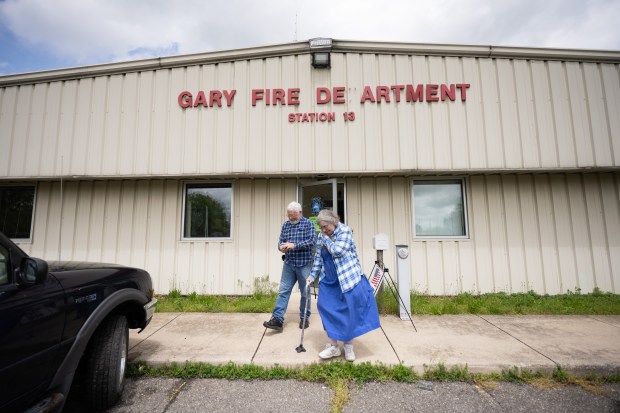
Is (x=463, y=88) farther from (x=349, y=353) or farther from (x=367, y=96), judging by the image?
(x=349, y=353)

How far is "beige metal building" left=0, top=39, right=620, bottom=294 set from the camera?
6047 millimetres

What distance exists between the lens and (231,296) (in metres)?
6.26

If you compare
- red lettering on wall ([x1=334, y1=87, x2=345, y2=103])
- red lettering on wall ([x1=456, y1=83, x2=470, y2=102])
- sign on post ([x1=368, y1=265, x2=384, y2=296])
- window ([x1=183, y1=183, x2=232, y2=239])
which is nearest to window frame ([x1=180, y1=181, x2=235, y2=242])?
window ([x1=183, y1=183, x2=232, y2=239])

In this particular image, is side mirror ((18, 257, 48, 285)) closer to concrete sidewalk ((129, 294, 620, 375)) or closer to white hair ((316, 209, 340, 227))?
concrete sidewalk ((129, 294, 620, 375))

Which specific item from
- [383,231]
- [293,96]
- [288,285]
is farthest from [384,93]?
[288,285]

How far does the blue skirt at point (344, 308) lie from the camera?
10.7 feet

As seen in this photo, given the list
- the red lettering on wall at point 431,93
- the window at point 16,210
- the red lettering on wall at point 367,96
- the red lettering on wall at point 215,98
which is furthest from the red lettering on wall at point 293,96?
the window at point 16,210

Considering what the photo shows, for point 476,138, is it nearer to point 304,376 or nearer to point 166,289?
point 304,376

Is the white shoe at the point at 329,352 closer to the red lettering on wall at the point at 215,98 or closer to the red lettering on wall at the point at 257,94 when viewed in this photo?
the red lettering on wall at the point at 257,94

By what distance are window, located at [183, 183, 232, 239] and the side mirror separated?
Answer: 4468 millimetres

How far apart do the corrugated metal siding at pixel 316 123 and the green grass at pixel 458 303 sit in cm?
261

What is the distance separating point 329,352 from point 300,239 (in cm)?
152

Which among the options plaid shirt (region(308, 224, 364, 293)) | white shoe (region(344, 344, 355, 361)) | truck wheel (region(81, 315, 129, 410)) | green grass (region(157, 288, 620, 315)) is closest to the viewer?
truck wheel (region(81, 315, 129, 410))

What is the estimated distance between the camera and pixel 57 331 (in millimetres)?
2084
